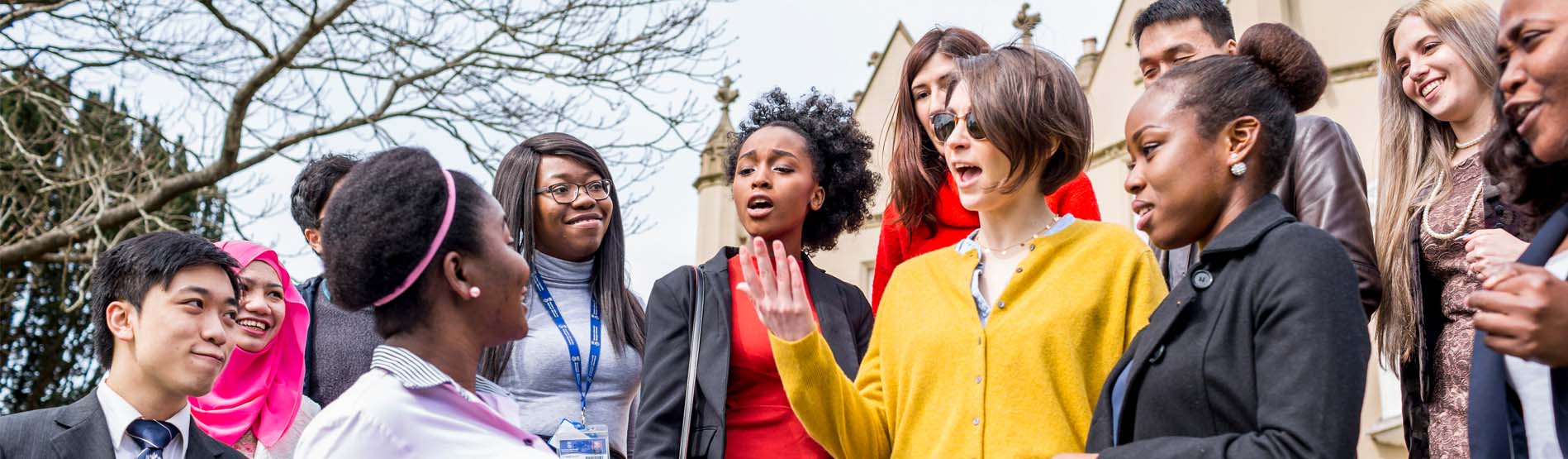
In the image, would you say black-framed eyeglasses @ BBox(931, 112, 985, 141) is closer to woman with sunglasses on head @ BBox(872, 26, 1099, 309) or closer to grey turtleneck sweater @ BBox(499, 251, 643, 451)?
woman with sunglasses on head @ BBox(872, 26, 1099, 309)

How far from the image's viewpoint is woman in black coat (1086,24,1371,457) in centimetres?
245

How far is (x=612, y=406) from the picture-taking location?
4.47 m

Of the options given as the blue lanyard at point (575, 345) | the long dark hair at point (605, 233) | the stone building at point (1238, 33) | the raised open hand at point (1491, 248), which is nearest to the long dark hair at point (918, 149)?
the long dark hair at point (605, 233)

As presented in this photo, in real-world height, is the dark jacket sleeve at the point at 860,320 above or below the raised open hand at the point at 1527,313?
below

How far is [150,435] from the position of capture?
4.12 m

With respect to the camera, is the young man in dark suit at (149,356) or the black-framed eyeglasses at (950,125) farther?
the young man in dark suit at (149,356)

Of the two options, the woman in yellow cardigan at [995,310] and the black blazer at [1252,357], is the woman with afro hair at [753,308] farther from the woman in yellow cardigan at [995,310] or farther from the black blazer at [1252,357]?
the black blazer at [1252,357]

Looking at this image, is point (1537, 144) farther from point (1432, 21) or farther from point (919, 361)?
point (1432, 21)

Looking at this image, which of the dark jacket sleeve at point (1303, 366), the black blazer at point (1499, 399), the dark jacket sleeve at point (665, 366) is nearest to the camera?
the dark jacket sleeve at point (1303, 366)

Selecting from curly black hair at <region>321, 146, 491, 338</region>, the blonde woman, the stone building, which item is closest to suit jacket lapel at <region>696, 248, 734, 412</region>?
curly black hair at <region>321, 146, 491, 338</region>

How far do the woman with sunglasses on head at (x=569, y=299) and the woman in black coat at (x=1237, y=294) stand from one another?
6.73ft

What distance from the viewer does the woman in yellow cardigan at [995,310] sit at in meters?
3.07

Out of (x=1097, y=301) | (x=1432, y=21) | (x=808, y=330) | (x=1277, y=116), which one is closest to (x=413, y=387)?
(x=808, y=330)

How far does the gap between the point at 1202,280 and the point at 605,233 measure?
262cm
